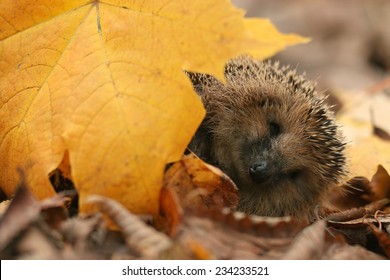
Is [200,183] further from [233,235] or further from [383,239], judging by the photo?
[383,239]

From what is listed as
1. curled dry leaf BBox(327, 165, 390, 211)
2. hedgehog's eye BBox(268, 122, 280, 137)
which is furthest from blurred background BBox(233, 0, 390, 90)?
hedgehog's eye BBox(268, 122, 280, 137)

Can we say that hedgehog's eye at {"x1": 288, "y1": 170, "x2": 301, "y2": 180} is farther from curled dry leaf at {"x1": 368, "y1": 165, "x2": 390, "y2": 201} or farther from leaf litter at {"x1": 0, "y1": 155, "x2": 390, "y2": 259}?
leaf litter at {"x1": 0, "y1": 155, "x2": 390, "y2": 259}

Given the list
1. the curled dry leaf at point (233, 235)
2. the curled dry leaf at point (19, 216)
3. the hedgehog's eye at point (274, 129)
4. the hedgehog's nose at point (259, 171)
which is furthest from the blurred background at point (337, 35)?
the curled dry leaf at point (19, 216)

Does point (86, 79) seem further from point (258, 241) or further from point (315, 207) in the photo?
point (315, 207)

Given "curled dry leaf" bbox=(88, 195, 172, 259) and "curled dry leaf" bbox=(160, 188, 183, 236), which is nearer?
"curled dry leaf" bbox=(88, 195, 172, 259)

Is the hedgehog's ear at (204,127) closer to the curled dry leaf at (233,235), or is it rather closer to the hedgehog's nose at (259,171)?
the hedgehog's nose at (259,171)

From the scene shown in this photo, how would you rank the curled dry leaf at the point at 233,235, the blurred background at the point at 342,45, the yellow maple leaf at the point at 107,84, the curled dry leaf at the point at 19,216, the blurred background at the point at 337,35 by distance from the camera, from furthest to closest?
the blurred background at the point at 337,35
the blurred background at the point at 342,45
the yellow maple leaf at the point at 107,84
the curled dry leaf at the point at 233,235
the curled dry leaf at the point at 19,216

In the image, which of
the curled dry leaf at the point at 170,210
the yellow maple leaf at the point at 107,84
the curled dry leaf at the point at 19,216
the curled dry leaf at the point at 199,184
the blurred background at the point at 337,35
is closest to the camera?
the curled dry leaf at the point at 19,216
